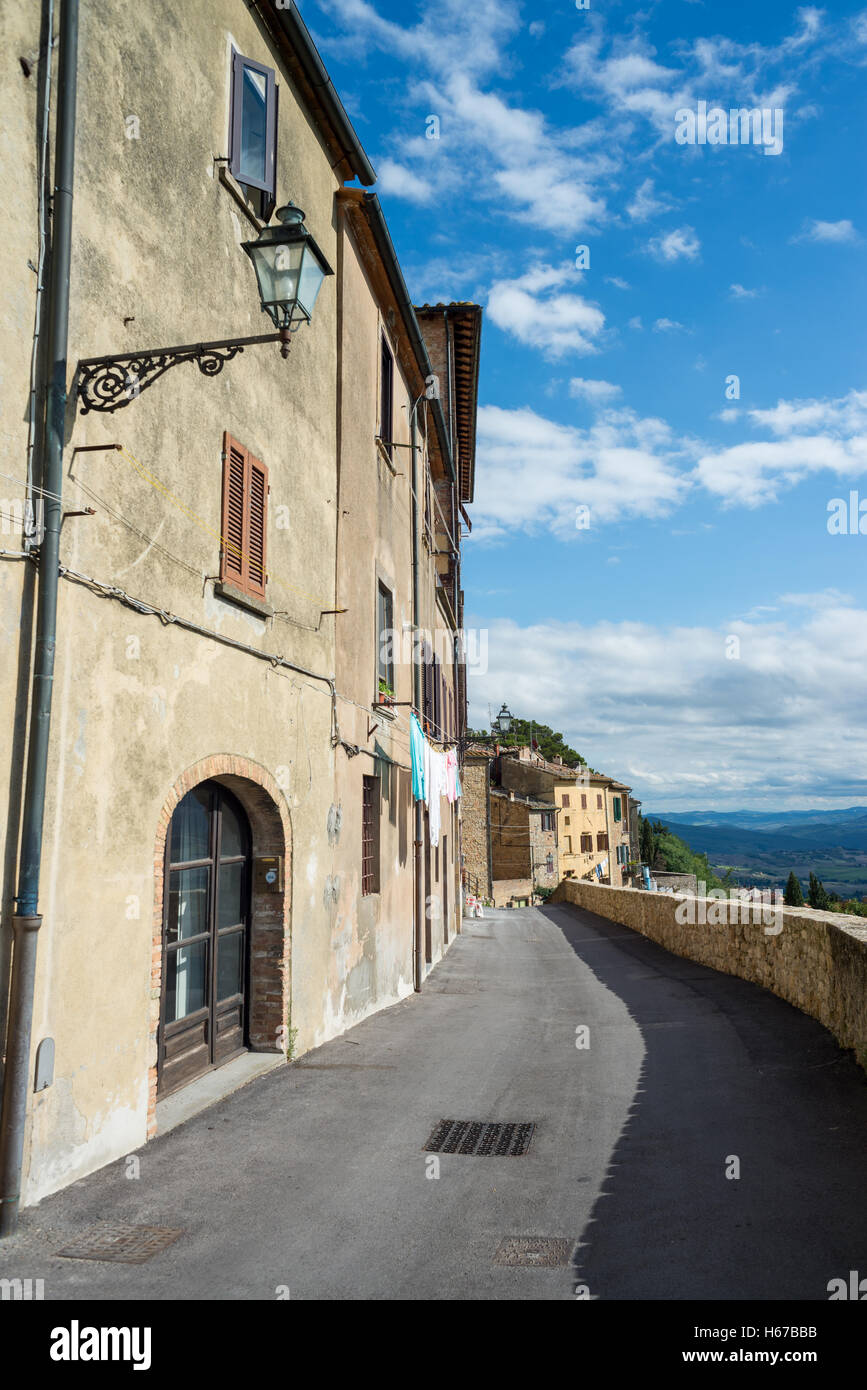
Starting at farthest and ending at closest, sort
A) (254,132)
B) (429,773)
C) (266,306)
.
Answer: (429,773) → (254,132) → (266,306)

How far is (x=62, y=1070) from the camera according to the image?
16.6ft

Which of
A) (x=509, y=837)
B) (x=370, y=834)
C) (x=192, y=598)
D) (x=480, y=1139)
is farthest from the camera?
(x=509, y=837)

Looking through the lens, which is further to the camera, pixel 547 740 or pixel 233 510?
pixel 547 740

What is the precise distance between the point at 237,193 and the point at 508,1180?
8.20m

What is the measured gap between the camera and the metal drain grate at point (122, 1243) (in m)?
4.46

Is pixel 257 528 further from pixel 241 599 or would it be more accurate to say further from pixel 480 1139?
pixel 480 1139

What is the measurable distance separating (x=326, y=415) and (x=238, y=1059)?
700cm

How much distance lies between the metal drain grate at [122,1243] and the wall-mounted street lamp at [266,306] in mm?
4699

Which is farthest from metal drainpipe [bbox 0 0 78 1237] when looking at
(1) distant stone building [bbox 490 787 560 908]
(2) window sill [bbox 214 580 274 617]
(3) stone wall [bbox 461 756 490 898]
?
(1) distant stone building [bbox 490 787 560 908]

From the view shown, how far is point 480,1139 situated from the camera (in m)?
6.54

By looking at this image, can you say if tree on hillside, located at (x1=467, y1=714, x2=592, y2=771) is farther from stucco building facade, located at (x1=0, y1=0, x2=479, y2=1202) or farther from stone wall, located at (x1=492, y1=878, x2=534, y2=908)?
stucco building facade, located at (x1=0, y1=0, x2=479, y2=1202)

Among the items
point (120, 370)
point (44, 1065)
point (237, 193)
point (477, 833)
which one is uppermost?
point (237, 193)

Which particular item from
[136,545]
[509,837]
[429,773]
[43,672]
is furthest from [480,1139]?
[509,837]
